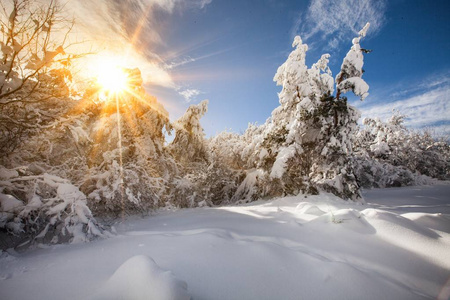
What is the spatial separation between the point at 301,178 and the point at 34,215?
9053 millimetres

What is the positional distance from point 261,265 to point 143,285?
1.32m

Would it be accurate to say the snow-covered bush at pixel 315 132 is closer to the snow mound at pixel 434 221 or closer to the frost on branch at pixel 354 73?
the frost on branch at pixel 354 73

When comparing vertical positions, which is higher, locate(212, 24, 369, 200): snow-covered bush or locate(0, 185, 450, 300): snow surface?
locate(212, 24, 369, 200): snow-covered bush

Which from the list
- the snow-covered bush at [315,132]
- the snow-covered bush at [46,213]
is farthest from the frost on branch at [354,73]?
the snow-covered bush at [46,213]

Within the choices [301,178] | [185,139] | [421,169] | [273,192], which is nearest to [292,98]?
[301,178]

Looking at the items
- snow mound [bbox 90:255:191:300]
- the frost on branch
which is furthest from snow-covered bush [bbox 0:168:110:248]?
the frost on branch

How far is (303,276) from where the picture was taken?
197 centimetres

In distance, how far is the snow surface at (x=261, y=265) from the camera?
1.71 meters

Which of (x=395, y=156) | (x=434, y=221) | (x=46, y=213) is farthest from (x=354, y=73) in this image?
(x=395, y=156)

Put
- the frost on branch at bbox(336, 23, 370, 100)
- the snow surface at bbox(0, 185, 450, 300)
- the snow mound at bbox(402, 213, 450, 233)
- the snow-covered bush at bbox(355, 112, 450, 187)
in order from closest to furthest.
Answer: the snow surface at bbox(0, 185, 450, 300)
the snow mound at bbox(402, 213, 450, 233)
the frost on branch at bbox(336, 23, 370, 100)
the snow-covered bush at bbox(355, 112, 450, 187)

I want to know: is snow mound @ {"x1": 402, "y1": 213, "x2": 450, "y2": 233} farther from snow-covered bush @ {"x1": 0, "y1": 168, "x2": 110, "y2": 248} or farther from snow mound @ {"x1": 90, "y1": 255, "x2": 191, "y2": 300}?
snow-covered bush @ {"x1": 0, "y1": 168, "x2": 110, "y2": 248}

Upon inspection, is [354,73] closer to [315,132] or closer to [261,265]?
[315,132]

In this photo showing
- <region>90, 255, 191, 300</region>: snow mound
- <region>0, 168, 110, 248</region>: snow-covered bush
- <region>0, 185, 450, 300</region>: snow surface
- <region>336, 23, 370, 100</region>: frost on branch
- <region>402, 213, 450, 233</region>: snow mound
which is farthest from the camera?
<region>336, 23, 370, 100</region>: frost on branch

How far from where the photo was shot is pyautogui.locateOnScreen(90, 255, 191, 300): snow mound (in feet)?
4.52
